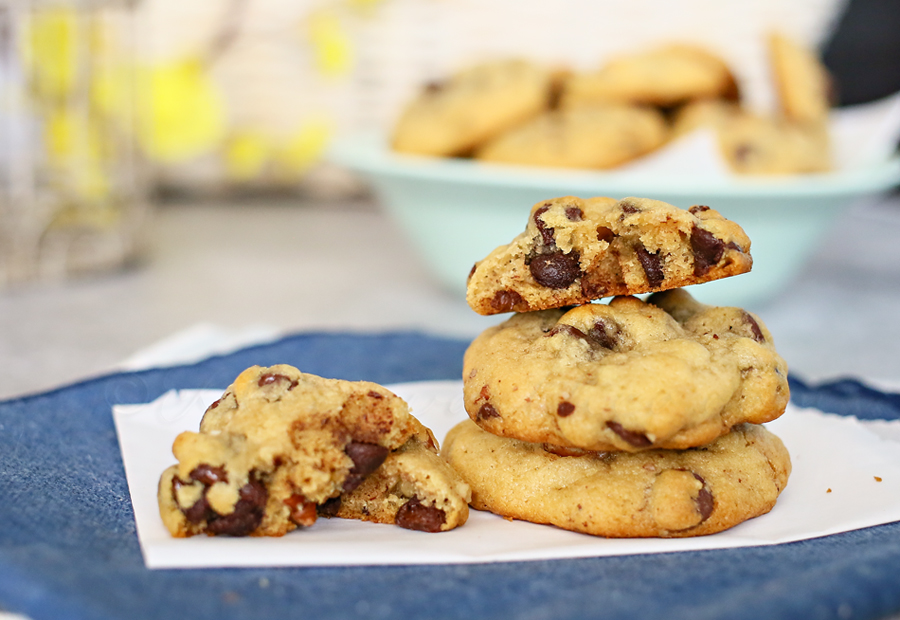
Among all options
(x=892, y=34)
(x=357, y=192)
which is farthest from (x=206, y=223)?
(x=892, y=34)

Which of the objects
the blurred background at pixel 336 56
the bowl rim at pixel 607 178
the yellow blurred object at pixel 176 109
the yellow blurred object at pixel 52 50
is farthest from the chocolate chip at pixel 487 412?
the yellow blurred object at pixel 176 109

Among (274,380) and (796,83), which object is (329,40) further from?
(274,380)

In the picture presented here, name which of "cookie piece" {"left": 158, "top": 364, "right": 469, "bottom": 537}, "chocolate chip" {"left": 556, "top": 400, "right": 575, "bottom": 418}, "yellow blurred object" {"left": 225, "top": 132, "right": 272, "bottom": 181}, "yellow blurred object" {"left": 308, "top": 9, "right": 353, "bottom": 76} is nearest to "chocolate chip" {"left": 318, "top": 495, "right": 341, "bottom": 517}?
"cookie piece" {"left": 158, "top": 364, "right": 469, "bottom": 537}

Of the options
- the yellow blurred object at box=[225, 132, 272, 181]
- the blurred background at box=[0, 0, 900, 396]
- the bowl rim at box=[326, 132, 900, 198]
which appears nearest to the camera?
the bowl rim at box=[326, 132, 900, 198]

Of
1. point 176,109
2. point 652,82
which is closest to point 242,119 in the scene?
point 176,109

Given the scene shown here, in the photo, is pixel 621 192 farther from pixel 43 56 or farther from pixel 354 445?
pixel 43 56

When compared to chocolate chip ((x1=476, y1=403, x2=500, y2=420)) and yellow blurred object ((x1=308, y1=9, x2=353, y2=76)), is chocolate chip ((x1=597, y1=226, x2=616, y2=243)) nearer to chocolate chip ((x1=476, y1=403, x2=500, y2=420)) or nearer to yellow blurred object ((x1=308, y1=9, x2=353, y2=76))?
chocolate chip ((x1=476, y1=403, x2=500, y2=420))
